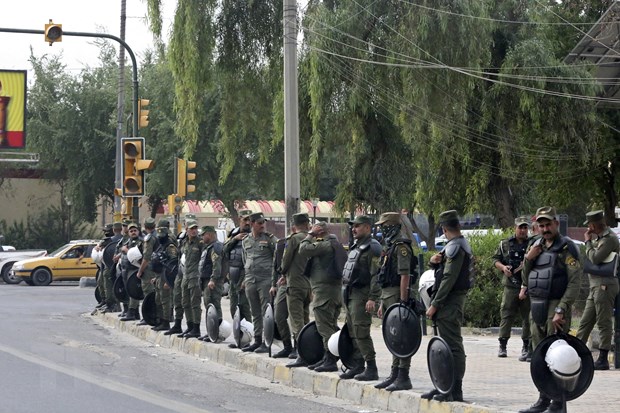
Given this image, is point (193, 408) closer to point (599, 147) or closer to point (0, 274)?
point (599, 147)

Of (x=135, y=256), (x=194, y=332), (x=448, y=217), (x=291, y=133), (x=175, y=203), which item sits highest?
(x=291, y=133)

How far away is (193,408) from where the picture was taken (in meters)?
10.4

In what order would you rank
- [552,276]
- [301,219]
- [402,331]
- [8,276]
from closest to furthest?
[552,276] < [402,331] < [301,219] < [8,276]

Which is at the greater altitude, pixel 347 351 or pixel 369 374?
pixel 347 351

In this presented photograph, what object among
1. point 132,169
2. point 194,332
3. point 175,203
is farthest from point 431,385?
point 175,203

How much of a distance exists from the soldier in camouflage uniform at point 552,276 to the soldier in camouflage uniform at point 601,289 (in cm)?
253

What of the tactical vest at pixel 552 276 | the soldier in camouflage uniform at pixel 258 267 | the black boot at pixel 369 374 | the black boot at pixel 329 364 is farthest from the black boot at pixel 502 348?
the tactical vest at pixel 552 276

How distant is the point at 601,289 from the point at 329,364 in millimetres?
3082

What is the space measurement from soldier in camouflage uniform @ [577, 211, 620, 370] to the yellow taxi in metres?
26.7

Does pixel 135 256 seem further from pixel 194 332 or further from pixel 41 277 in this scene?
pixel 41 277

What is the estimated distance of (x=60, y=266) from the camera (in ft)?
125

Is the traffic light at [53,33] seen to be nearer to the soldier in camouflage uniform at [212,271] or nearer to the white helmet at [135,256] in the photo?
the white helmet at [135,256]

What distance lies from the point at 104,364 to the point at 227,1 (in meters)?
11.1

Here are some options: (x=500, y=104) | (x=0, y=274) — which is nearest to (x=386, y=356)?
(x=500, y=104)
